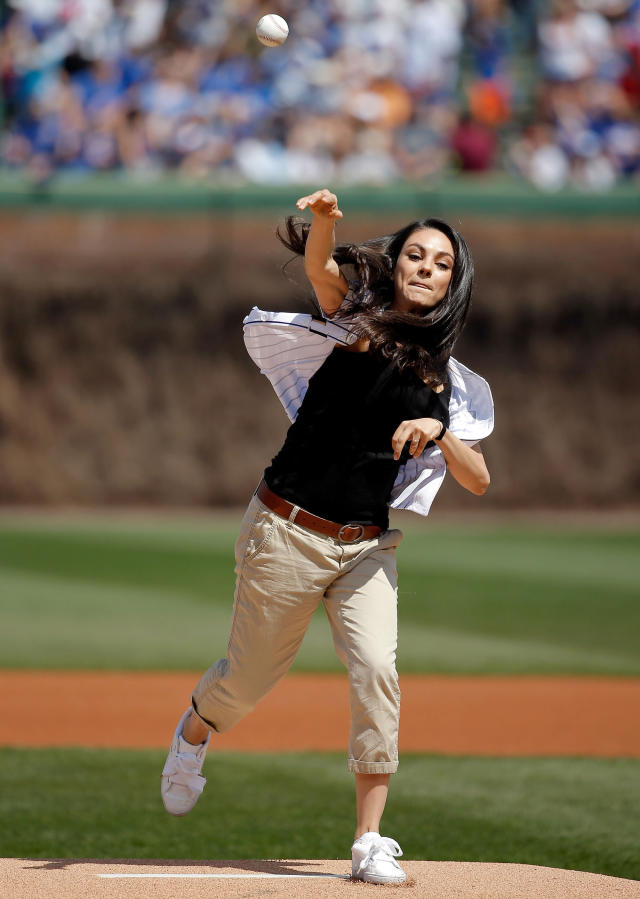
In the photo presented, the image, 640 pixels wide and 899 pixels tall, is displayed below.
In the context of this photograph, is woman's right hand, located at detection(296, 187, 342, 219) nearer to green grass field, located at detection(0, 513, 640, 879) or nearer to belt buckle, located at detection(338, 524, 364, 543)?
belt buckle, located at detection(338, 524, 364, 543)

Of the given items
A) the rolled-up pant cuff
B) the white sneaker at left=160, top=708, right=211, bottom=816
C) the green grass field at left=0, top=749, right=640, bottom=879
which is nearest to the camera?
the rolled-up pant cuff

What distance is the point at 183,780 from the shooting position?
381cm

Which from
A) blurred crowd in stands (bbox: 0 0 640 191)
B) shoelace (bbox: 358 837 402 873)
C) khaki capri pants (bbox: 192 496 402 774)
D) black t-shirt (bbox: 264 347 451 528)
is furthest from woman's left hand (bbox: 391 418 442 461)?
blurred crowd in stands (bbox: 0 0 640 191)

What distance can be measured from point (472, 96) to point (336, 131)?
80.2 inches

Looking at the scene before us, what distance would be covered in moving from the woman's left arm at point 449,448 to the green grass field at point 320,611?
175 inches

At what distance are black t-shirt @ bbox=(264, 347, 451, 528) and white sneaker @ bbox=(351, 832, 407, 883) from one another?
88cm

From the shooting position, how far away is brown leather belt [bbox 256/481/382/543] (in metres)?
3.61

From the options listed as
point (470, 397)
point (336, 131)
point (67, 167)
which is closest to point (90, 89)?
point (67, 167)

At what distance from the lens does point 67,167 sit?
1439 cm

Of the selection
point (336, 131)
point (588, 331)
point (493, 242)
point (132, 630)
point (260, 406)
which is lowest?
point (132, 630)

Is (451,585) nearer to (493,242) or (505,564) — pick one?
(505,564)

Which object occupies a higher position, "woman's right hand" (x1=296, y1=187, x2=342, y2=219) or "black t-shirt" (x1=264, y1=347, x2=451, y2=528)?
"woman's right hand" (x1=296, y1=187, x2=342, y2=219)

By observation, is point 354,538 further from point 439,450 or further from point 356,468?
point 439,450

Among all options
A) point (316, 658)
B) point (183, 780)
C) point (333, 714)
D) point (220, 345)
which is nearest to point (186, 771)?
point (183, 780)
